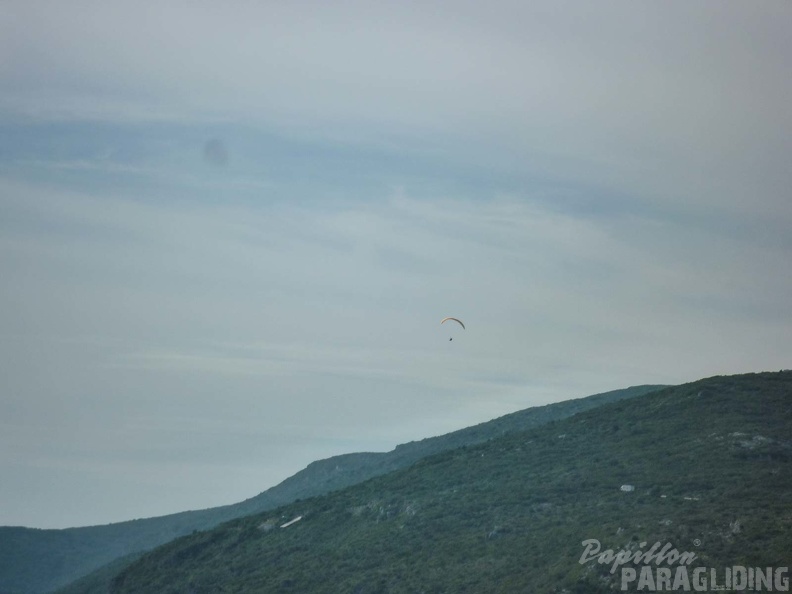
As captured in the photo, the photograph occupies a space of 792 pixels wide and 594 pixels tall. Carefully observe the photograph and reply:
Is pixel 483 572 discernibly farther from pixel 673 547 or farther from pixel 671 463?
pixel 671 463

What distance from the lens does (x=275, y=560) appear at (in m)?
120

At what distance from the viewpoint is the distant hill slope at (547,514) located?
269 ft

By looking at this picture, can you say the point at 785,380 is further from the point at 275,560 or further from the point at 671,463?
the point at 275,560

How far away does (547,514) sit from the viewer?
102 metres

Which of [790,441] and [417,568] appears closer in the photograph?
[417,568]

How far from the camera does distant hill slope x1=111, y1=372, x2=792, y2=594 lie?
81.9 metres

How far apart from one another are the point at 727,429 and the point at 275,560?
51.7 m

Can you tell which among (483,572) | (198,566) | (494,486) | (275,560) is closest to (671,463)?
(494,486)

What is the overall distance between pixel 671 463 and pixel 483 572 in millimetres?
28271

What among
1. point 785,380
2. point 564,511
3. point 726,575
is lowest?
point 726,575

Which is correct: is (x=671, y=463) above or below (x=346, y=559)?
above

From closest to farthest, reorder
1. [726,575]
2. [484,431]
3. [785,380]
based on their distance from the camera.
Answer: [726,575] < [785,380] < [484,431]

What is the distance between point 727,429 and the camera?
115m

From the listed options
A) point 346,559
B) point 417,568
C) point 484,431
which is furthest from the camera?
point 484,431
